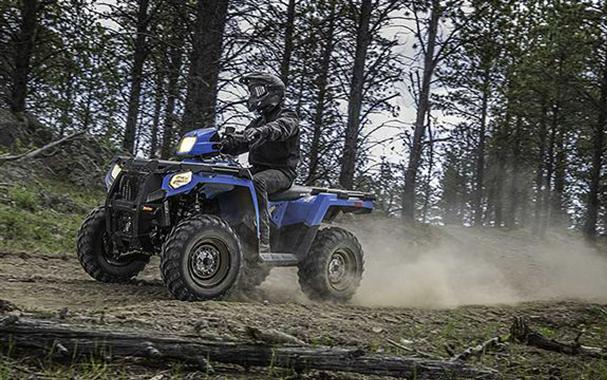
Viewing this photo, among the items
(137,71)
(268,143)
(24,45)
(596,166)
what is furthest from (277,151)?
(596,166)

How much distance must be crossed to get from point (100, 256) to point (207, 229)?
5.58 ft

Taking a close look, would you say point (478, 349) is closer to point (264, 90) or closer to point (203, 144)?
point (203, 144)

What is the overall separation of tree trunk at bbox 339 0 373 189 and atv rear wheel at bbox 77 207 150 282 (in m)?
9.76

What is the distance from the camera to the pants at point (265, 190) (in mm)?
7039

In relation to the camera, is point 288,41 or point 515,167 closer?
A: point 288,41

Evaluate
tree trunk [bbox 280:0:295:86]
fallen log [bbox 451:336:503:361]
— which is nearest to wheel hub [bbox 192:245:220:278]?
fallen log [bbox 451:336:503:361]

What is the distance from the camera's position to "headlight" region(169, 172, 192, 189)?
20.5ft

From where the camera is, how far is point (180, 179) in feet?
20.5

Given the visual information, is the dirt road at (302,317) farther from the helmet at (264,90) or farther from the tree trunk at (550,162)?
the tree trunk at (550,162)

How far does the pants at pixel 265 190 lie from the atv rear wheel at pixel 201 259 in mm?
540

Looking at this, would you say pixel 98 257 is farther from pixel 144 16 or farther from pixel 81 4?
pixel 144 16

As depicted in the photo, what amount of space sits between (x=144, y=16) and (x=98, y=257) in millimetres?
11841

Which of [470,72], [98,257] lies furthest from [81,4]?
[470,72]

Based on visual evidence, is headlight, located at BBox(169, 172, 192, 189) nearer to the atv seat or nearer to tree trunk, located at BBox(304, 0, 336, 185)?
the atv seat
